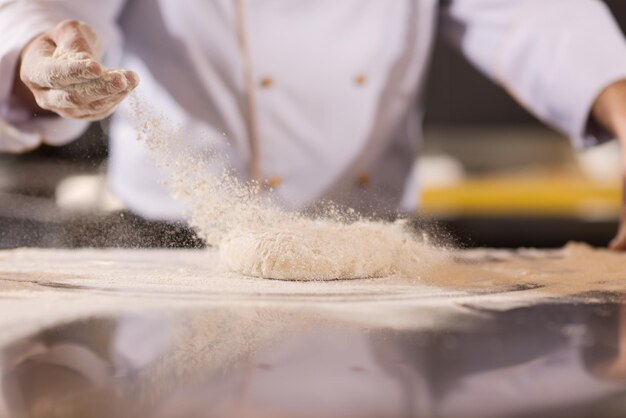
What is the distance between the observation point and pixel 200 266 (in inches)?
Result: 27.5

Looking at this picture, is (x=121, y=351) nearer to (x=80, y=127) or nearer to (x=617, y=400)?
(x=617, y=400)

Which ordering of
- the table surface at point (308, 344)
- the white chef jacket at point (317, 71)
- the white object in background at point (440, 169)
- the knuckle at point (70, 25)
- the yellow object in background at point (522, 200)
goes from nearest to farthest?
the table surface at point (308, 344) < the knuckle at point (70, 25) < the white chef jacket at point (317, 71) < the yellow object in background at point (522, 200) < the white object in background at point (440, 169)

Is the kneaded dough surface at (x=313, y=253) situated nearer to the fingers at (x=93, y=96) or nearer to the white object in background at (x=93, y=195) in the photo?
the fingers at (x=93, y=96)

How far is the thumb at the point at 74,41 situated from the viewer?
581 mm

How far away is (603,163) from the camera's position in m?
2.86

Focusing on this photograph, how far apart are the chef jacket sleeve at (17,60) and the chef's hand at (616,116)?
659mm

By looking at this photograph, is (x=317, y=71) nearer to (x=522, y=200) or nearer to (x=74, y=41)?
(x=74, y=41)

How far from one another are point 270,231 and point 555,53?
60 cm

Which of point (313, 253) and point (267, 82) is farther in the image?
point (267, 82)

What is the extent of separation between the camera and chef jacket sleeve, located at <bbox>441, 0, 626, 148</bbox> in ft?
3.23

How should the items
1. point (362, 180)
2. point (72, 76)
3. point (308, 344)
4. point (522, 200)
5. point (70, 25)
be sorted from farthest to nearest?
point (522, 200)
point (362, 180)
point (70, 25)
point (72, 76)
point (308, 344)

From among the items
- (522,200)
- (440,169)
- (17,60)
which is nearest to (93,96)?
(17,60)

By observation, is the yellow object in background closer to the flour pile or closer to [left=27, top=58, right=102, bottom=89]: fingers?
the flour pile

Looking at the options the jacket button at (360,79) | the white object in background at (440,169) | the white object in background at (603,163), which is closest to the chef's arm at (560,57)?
the jacket button at (360,79)
